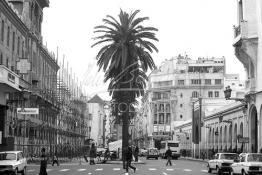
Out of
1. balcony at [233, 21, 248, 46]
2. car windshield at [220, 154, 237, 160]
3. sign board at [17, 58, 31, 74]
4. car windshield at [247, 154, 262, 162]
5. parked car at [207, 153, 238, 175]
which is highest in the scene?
balcony at [233, 21, 248, 46]

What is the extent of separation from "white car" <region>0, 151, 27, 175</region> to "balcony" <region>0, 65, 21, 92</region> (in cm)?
745

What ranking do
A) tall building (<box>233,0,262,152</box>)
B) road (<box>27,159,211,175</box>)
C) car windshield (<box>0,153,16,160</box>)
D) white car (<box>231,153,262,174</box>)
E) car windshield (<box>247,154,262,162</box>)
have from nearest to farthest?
white car (<box>231,153,262,174</box>)
car windshield (<box>247,154,262,162</box>)
car windshield (<box>0,153,16,160</box>)
road (<box>27,159,211,175</box>)
tall building (<box>233,0,262,152</box>)

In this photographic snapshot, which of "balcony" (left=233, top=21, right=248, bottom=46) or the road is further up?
"balcony" (left=233, top=21, right=248, bottom=46)

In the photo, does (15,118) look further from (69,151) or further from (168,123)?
(168,123)

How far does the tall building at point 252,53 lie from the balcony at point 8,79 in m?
22.3

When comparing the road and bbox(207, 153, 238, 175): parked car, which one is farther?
bbox(207, 153, 238, 175): parked car

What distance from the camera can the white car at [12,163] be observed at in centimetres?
3225

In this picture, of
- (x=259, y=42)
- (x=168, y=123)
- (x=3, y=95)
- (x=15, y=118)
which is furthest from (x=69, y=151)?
(x=168, y=123)

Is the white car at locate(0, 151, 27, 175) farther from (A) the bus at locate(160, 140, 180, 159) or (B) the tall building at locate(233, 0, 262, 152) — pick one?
(A) the bus at locate(160, 140, 180, 159)

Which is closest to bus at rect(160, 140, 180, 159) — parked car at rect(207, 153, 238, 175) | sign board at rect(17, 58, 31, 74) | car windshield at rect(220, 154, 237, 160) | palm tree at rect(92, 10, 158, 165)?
palm tree at rect(92, 10, 158, 165)

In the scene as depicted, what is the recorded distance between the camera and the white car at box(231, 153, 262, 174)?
31234 millimetres

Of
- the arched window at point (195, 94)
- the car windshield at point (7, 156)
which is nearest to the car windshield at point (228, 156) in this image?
the car windshield at point (7, 156)

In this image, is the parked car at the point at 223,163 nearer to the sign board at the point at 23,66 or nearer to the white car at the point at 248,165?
the white car at the point at 248,165

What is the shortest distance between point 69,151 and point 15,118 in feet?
78.4
